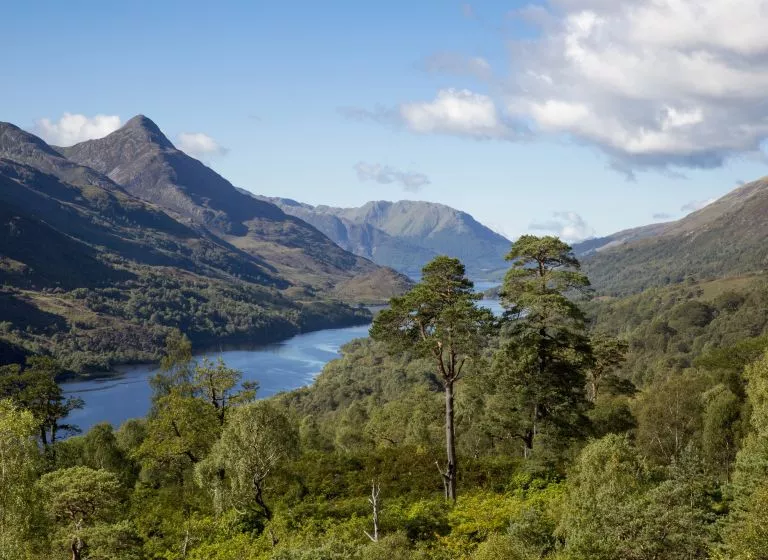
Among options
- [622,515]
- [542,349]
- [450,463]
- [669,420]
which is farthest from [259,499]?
[669,420]

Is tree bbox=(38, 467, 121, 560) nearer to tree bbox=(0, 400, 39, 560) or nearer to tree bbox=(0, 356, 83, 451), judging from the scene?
tree bbox=(0, 400, 39, 560)

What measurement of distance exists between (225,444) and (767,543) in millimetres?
29391

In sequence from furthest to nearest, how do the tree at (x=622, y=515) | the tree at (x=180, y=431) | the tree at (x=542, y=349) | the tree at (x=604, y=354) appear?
1. the tree at (x=604, y=354)
2. the tree at (x=180, y=431)
3. the tree at (x=542, y=349)
4. the tree at (x=622, y=515)

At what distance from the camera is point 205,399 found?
5359 centimetres

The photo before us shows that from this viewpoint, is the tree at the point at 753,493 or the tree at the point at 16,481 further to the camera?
the tree at the point at 16,481

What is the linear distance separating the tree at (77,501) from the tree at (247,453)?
6644mm

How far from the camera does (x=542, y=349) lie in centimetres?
4319

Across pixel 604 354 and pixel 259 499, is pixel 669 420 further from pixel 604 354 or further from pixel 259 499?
pixel 259 499

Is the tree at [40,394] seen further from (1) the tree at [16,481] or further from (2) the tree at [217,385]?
(1) the tree at [16,481]

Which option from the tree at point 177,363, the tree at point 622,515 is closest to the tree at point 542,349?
the tree at point 622,515

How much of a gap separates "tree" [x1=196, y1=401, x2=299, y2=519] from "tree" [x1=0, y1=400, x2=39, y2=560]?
13.0m

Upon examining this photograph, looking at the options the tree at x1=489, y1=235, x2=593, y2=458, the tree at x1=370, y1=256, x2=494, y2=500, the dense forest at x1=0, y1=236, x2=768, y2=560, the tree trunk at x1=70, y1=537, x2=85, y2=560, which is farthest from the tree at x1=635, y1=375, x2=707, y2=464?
A: the tree trunk at x1=70, y1=537, x2=85, y2=560

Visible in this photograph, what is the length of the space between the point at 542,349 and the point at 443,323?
28.2 ft

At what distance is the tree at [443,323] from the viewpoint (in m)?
38.4
